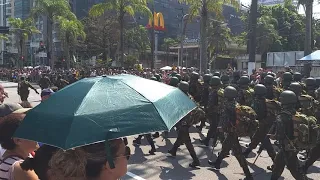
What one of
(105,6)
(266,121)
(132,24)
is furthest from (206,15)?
(132,24)

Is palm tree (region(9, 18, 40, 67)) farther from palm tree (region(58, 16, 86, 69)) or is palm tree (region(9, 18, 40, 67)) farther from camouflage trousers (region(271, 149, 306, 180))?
camouflage trousers (region(271, 149, 306, 180))

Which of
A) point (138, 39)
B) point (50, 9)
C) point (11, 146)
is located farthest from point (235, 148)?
point (138, 39)

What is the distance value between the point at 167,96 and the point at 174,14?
87.5 m

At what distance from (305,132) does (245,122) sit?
3.72 feet

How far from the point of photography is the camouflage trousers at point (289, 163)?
525 centimetres

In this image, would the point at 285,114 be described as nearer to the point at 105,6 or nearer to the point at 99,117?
the point at 99,117

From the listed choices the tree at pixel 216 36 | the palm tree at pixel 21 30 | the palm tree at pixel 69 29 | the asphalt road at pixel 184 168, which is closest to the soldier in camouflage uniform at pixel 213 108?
the asphalt road at pixel 184 168

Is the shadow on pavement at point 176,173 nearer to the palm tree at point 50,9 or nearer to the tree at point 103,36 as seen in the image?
the palm tree at point 50,9

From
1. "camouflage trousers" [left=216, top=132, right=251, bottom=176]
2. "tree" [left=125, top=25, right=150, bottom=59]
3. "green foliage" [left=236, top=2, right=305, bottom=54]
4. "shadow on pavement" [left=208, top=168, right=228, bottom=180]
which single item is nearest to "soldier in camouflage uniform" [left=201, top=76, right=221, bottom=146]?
"shadow on pavement" [left=208, top=168, right=228, bottom=180]

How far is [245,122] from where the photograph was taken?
22.0 ft

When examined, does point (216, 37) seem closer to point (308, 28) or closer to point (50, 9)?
point (50, 9)

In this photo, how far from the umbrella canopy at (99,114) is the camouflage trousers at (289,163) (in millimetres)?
3283

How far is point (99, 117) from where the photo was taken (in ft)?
7.17

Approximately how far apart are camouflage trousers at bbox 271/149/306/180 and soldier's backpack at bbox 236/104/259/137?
1.14m
